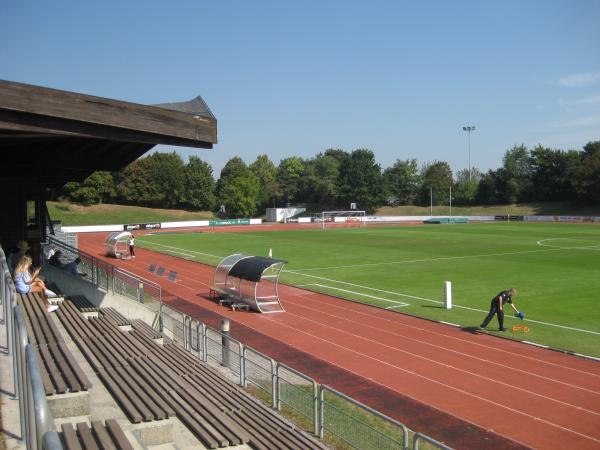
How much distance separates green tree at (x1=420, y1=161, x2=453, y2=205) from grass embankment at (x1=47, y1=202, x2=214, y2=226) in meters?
50.3

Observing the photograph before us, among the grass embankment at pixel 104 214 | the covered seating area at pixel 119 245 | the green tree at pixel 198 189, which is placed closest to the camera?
the covered seating area at pixel 119 245

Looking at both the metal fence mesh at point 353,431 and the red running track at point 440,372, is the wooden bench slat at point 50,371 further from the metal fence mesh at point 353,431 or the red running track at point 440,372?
the red running track at point 440,372

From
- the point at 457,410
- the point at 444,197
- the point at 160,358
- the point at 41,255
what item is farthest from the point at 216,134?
the point at 444,197

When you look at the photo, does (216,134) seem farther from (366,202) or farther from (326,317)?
(366,202)

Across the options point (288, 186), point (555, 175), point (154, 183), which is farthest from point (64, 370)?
point (288, 186)

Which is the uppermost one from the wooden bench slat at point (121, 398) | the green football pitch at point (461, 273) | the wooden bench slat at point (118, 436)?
the wooden bench slat at point (118, 436)

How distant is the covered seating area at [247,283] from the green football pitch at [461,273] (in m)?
4.04

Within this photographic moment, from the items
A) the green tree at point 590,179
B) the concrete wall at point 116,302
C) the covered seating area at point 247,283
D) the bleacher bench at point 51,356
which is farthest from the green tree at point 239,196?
the bleacher bench at point 51,356

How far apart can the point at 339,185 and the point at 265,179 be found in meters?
29.7

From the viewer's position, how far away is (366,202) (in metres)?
112

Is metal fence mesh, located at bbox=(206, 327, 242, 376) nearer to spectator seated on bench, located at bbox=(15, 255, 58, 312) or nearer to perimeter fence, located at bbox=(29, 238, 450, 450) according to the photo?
perimeter fence, located at bbox=(29, 238, 450, 450)

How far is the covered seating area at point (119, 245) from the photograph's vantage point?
41188 mm

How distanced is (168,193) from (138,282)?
310ft

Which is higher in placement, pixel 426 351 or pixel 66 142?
pixel 66 142
